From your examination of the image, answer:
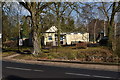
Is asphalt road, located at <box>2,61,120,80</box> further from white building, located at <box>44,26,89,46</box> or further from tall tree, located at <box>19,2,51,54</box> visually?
white building, located at <box>44,26,89,46</box>

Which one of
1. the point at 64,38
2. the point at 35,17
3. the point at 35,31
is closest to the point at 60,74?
the point at 35,31

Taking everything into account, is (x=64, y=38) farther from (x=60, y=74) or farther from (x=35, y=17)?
(x=60, y=74)

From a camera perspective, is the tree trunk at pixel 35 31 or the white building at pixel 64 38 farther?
the white building at pixel 64 38

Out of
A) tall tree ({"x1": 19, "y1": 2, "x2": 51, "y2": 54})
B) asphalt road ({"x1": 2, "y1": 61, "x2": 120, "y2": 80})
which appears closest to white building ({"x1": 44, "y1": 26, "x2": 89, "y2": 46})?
tall tree ({"x1": 19, "y1": 2, "x2": 51, "y2": 54})

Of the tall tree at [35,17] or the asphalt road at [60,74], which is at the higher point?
the tall tree at [35,17]

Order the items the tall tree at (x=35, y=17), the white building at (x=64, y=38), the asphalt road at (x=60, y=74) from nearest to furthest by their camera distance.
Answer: the asphalt road at (x=60, y=74) → the tall tree at (x=35, y=17) → the white building at (x=64, y=38)

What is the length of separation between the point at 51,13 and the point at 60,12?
1.04 meters

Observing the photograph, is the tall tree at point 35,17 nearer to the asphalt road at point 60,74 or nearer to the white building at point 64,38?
the asphalt road at point 60,74

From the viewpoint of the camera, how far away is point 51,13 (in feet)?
59.7

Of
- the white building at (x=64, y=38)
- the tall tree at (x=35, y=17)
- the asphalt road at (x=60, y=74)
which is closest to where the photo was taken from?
the asphalt road at (x=60, y=74)

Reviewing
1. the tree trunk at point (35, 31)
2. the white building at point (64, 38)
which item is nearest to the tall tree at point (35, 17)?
the tree trunk at point (35, 31)

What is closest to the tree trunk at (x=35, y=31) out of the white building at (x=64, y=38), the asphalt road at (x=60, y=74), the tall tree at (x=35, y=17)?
the tall tree at (x=35, y=17)

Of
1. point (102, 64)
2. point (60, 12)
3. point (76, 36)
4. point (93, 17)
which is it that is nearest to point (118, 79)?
point (102, 64)

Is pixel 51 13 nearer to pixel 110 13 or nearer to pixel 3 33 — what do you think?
pixel 110 13
